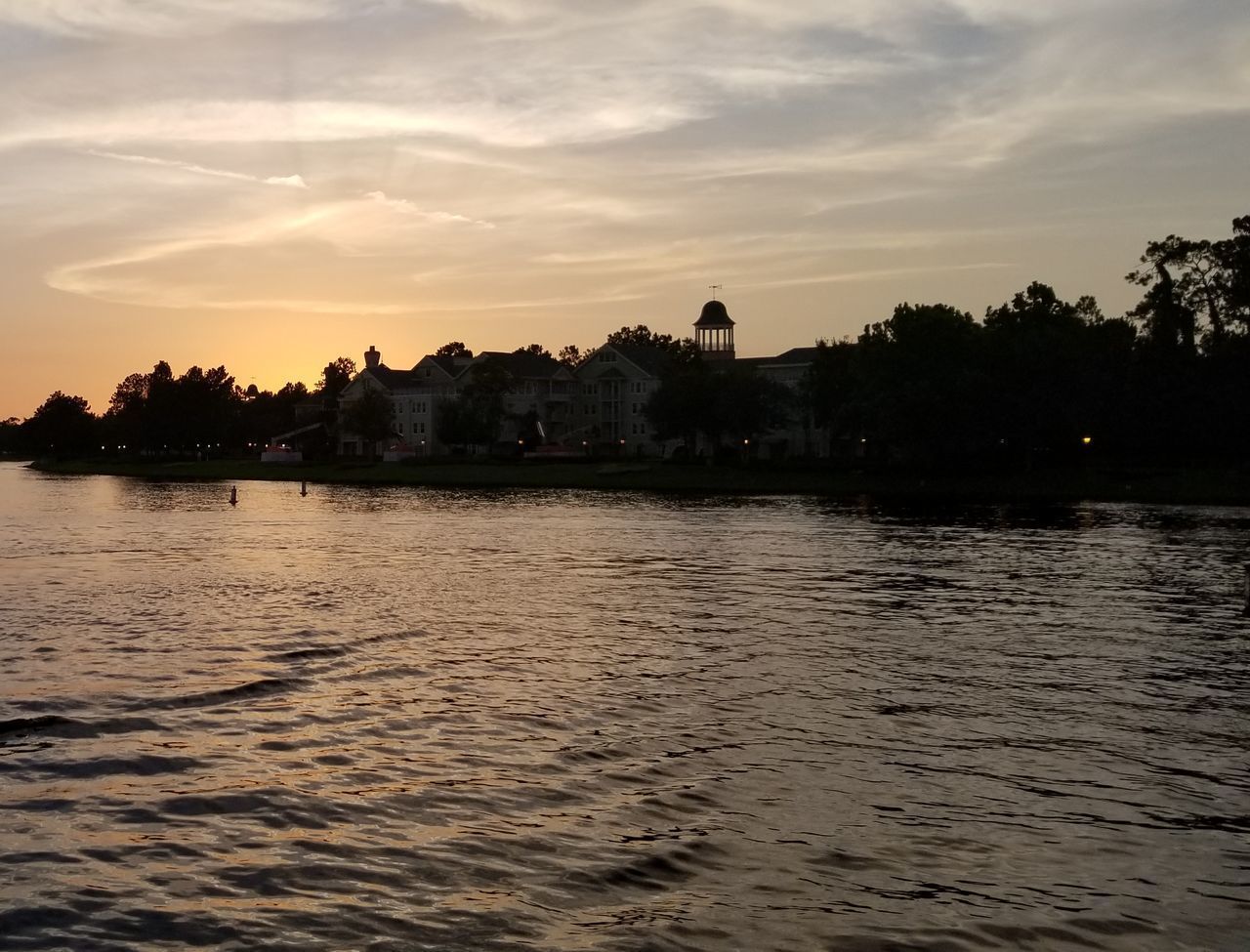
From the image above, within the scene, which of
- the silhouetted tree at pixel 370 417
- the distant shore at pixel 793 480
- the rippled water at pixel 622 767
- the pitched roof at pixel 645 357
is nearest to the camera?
the rippled water at pixel 622 767

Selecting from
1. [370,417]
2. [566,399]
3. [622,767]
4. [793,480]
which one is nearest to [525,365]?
[566,399]

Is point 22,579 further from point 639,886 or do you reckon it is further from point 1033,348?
point 1033,348

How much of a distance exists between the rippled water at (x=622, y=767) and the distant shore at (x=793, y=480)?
6454cm

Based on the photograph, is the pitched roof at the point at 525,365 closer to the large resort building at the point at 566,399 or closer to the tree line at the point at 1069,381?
the large resort building at the point at 566,399

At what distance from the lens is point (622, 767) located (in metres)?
16.3

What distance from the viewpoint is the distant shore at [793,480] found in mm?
97188

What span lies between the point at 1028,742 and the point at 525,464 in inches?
5170

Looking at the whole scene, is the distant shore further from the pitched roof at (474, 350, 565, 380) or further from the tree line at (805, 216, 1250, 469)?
the pitched roof at (474, 350, 565, 380)

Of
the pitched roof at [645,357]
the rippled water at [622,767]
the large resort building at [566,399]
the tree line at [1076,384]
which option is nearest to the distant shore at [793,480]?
the tree line at [1076,384]

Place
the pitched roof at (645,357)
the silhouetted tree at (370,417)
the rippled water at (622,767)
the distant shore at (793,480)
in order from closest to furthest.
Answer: the rippled water at (622,767) < the distant shore at (793,480) < the silhouetted tree at (370,417) < the pitched roof at (645,357)

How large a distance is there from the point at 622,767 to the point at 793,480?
340ft

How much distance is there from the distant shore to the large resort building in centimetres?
2452

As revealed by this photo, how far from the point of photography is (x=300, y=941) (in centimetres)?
1052

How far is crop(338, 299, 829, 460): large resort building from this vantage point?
181 metres
